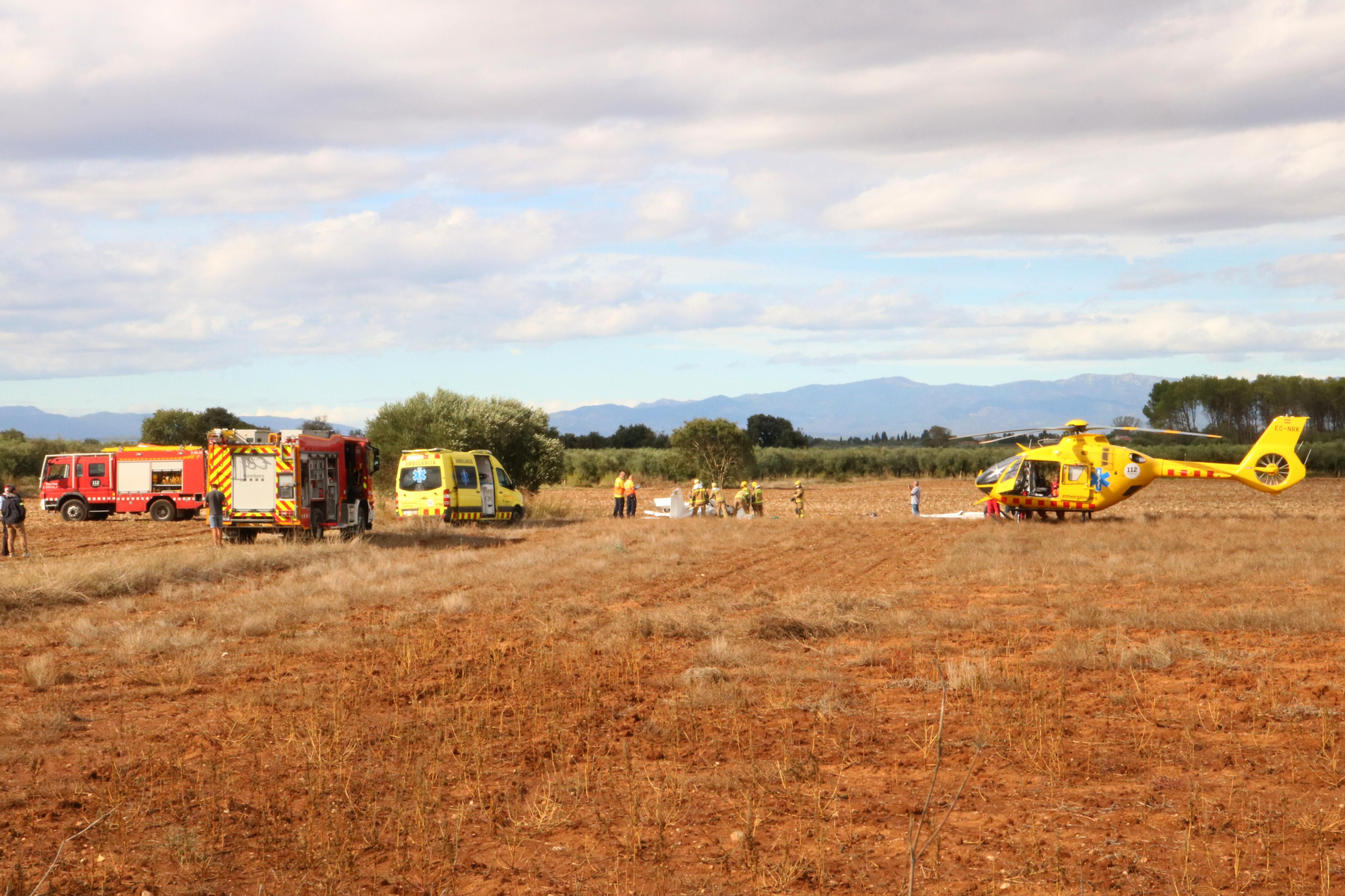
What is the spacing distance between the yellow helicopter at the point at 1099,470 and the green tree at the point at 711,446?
27.0 m

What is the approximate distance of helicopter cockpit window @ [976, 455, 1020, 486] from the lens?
96.8ft

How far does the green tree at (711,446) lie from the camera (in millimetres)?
55750

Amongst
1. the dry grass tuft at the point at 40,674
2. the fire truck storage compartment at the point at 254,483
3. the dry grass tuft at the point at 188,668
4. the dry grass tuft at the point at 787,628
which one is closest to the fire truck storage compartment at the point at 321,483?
the fire truck storage compartment at the point at 254,483

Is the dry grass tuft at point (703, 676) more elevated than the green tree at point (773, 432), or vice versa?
the green tree at point (773, 432)

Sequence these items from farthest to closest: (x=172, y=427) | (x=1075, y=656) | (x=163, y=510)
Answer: (x=172, y=427) → (x=163, y=510) → (x=1075, y=656)

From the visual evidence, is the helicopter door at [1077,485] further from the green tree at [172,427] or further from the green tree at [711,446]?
the green tree at [172,427]

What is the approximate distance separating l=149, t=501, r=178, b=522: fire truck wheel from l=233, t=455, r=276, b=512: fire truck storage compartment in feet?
47.0

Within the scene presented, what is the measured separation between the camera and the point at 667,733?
8.12 meters

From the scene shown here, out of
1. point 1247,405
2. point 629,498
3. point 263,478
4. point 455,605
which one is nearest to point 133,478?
point 263,478

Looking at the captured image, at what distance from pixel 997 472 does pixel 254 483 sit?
18829mm

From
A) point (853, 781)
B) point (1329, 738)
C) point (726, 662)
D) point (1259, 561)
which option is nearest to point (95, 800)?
point (853, 781)

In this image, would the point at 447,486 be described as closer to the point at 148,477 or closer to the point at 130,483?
the point at 148,477

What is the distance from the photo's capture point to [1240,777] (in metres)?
6.91

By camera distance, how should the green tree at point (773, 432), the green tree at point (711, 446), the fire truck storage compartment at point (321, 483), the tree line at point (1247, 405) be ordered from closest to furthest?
1. the fire truck storage compartment at point (321, 483)
2. the green tree at point (711, 446)
3. the tree line at point (1247, 405)
4. the green tree at point (773, 432)
